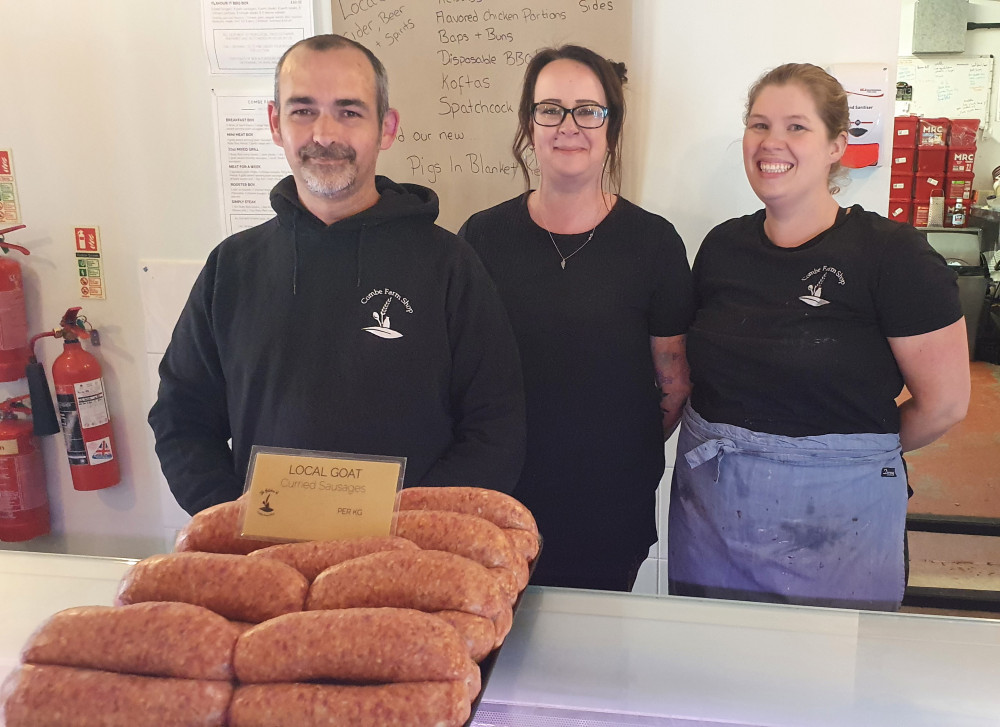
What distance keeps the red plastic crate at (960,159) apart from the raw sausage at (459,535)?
679 centimetres

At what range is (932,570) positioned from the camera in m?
3.27

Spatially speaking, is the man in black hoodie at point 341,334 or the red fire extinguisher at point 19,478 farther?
the red fire extinguisher at point 19,478

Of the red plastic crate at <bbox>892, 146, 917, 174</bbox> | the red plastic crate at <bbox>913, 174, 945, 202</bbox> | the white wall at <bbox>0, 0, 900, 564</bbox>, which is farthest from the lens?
the red plastic crate at <bbox>913, 174, 945, 202</bbox>

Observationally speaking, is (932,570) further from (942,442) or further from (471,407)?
(471,407)

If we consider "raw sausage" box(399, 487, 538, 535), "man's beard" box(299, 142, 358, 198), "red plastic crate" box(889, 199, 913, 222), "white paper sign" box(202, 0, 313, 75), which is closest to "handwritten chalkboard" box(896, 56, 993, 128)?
"red plastic crate" box(889, 199, 913, 222)

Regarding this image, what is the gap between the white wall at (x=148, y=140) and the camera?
2273 millimetres

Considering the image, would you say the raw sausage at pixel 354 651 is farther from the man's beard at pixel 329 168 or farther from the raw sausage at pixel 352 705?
the man's beard at pixel 329 168

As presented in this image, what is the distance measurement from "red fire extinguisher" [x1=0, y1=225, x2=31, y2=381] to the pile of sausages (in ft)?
7.84

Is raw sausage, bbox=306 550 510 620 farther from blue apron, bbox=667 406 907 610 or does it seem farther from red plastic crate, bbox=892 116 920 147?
red plastic crate, bbox=892 116 920 147

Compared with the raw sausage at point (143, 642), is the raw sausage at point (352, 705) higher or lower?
lower

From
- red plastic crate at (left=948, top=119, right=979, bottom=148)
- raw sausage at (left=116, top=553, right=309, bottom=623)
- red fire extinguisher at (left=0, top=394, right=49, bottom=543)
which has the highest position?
red plastic crate at (left=948, top=119, right=979, bottom=148)

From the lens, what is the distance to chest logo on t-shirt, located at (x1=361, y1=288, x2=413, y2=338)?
143 centimetres

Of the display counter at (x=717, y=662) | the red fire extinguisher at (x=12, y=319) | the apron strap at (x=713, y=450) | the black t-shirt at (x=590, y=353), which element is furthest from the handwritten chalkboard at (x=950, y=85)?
the display counter at (x=717, y=662)

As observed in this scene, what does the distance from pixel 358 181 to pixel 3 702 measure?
1.04 metres
